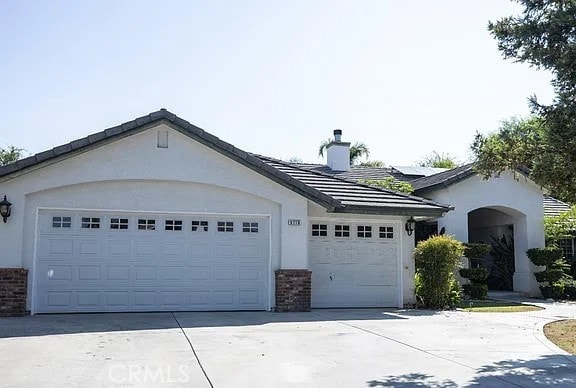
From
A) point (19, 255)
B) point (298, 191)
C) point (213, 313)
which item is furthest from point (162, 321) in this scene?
point (298, 191)

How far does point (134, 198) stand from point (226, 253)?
8.41 feet

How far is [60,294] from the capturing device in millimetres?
12961

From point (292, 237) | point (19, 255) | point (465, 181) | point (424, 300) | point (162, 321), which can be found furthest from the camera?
point (465, 181)

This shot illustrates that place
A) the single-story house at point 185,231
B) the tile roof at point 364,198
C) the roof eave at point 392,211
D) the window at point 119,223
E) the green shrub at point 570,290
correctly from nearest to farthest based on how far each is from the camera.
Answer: the single-story house at point 185,231 → the window at point 119,223 → the roof eave at point 392,211 → the tile roof at point 364,198 → the green shrub at point 570,290

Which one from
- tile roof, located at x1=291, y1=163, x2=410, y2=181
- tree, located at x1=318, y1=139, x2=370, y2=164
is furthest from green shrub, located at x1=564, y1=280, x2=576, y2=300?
tree, located at x1=318, y1=139, x2=370, y2=164

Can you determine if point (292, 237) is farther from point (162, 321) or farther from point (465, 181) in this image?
point (465, 181)

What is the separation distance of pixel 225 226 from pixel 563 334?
7.77 m

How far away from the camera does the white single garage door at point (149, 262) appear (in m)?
13.0

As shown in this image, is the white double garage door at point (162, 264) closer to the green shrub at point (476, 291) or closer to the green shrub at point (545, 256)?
the green shrub at point (476, 291)

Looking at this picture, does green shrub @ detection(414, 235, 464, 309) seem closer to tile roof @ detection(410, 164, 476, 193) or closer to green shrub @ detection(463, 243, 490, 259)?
green shrub @ detection(463, 243, 490, 259)

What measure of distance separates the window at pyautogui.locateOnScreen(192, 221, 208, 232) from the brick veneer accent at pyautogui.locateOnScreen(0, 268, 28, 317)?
3844 millimetres

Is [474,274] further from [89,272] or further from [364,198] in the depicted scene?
[89,272]

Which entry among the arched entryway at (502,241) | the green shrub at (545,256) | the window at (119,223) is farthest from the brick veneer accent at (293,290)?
the green shrub at (545,256)

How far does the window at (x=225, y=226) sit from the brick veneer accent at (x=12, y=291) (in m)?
4.46
